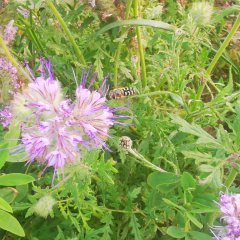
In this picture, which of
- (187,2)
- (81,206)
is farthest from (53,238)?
(187,2)

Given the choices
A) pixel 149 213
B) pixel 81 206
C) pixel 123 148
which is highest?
pixel 123 148

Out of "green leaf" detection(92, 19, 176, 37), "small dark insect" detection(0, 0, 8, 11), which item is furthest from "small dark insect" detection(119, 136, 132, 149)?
"small dark insect" detection(0, 0, 8, 11)

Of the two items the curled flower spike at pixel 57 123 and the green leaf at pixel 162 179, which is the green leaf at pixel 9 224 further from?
the green leaf at pixel 162 179

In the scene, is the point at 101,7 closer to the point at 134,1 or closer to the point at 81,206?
the point at 134,1

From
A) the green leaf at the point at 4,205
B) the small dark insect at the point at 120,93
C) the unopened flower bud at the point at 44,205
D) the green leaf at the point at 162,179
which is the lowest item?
the green leaf at the point at 162,179

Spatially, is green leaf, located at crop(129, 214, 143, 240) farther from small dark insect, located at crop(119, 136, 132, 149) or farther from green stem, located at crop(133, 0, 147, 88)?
green stem, located at crop(133, 0, 147, 88)

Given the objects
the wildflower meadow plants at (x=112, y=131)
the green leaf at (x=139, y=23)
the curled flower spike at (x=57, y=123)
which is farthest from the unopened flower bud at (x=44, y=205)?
the green leaf at (x=139, y=23)

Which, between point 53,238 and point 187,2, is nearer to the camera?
point 53,238
